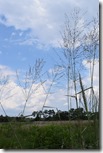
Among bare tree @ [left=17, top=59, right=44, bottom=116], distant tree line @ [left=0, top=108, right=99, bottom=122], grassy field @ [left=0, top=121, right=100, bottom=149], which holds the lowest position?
grassy field @ [left=0, top=121, right=100, bottom=149]

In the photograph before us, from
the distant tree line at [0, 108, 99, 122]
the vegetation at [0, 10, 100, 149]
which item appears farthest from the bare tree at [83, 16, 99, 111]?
the distant tree line at [0, 108, 99, 122]

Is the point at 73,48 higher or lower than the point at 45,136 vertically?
higher

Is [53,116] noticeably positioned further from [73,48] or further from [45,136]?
[73,48]

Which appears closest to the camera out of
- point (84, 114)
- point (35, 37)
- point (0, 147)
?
point (84, 114)

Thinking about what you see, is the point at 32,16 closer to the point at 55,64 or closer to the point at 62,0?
the point at 62,0

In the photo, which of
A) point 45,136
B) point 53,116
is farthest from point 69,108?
point 45,136

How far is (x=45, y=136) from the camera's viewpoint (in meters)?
1.36

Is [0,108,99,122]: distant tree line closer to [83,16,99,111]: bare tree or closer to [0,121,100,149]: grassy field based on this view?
[0,121,100,149]: grassy field

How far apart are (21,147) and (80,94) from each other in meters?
0.34

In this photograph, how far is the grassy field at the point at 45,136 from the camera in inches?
48.8

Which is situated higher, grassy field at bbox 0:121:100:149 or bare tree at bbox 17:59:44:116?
bare tree at bbox 17:59:44:116

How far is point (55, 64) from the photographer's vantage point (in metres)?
1.36

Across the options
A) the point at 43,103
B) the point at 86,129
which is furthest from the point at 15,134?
the point at 86,129

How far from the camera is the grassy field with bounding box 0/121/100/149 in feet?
4.07
